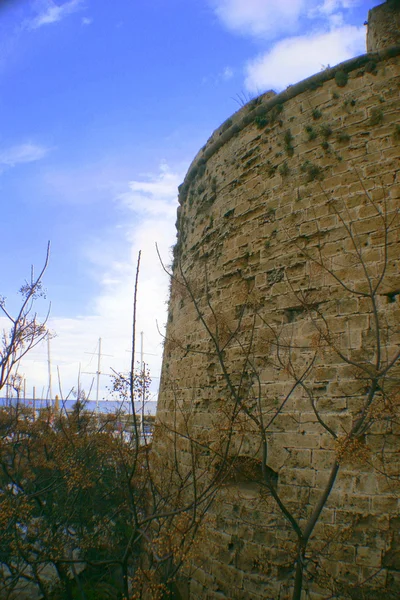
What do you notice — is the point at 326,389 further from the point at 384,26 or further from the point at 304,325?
the point at 384,26

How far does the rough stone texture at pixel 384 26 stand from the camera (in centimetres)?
466

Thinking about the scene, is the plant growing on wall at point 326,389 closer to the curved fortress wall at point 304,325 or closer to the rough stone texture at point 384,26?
the curved fortress wall at point 304,325

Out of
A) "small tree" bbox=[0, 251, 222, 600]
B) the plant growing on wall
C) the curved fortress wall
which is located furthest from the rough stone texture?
"small tree" bbox=[0, 251, 222, 600]

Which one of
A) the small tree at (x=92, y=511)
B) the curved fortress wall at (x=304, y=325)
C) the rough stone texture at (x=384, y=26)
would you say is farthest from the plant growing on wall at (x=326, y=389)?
the rough stone texture at (x=384, y=26)

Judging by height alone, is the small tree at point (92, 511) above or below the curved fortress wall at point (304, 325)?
below

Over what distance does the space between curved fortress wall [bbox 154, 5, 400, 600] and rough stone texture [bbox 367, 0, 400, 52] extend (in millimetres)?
421

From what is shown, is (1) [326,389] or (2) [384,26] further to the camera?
(2) [384,26]

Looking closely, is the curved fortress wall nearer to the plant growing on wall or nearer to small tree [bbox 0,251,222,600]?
the plant growing on wall

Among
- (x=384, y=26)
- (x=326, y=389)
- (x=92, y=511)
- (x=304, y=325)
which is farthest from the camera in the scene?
(x=92, y=511)

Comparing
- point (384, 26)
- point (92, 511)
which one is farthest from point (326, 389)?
point (92, 511)

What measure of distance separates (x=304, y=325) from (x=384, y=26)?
334cm

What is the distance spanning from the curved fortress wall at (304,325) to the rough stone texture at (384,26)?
421 mm

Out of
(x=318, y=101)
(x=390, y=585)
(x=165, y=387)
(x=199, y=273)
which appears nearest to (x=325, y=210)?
(x=318, y=101)

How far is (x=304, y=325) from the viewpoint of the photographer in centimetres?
410
